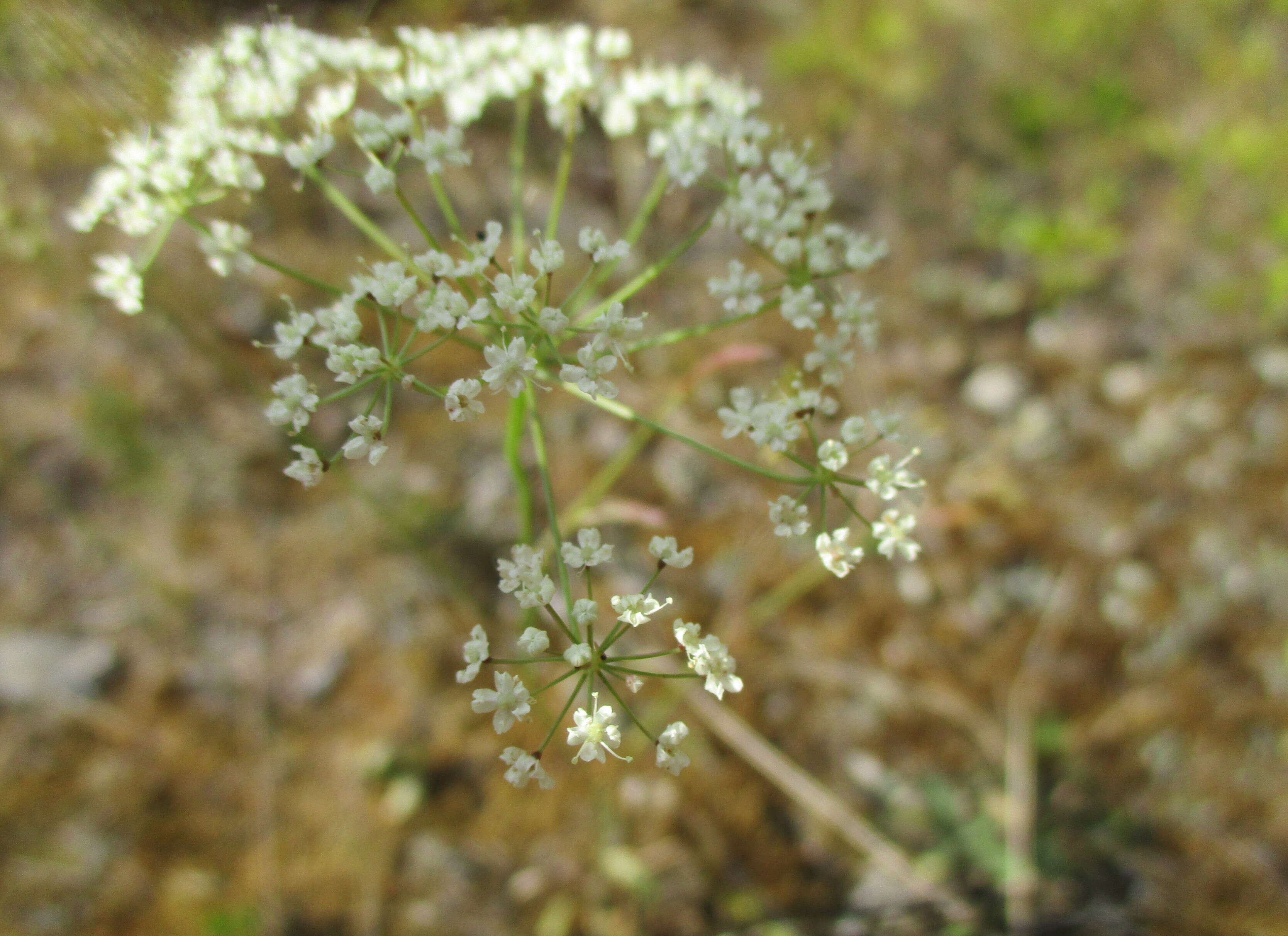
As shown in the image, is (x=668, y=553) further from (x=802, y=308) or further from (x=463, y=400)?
(x=802, y=308)

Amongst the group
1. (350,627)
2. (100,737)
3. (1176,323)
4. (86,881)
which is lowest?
(86,881)

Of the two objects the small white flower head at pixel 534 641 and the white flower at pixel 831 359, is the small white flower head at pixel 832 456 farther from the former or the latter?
the small white flower head at pixel 534 641

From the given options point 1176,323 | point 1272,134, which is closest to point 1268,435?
point 1176,323

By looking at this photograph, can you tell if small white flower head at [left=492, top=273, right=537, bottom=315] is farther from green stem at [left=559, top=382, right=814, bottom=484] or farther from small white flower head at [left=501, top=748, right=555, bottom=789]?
small white flower head at [left=501, top=748, right=555, bottom=789]

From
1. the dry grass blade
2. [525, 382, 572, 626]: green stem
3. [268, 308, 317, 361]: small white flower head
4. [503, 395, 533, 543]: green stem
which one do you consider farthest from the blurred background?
[268, 308, 317, 361]: small white flower head

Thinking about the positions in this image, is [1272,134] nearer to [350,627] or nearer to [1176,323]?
A: [1176,323]
